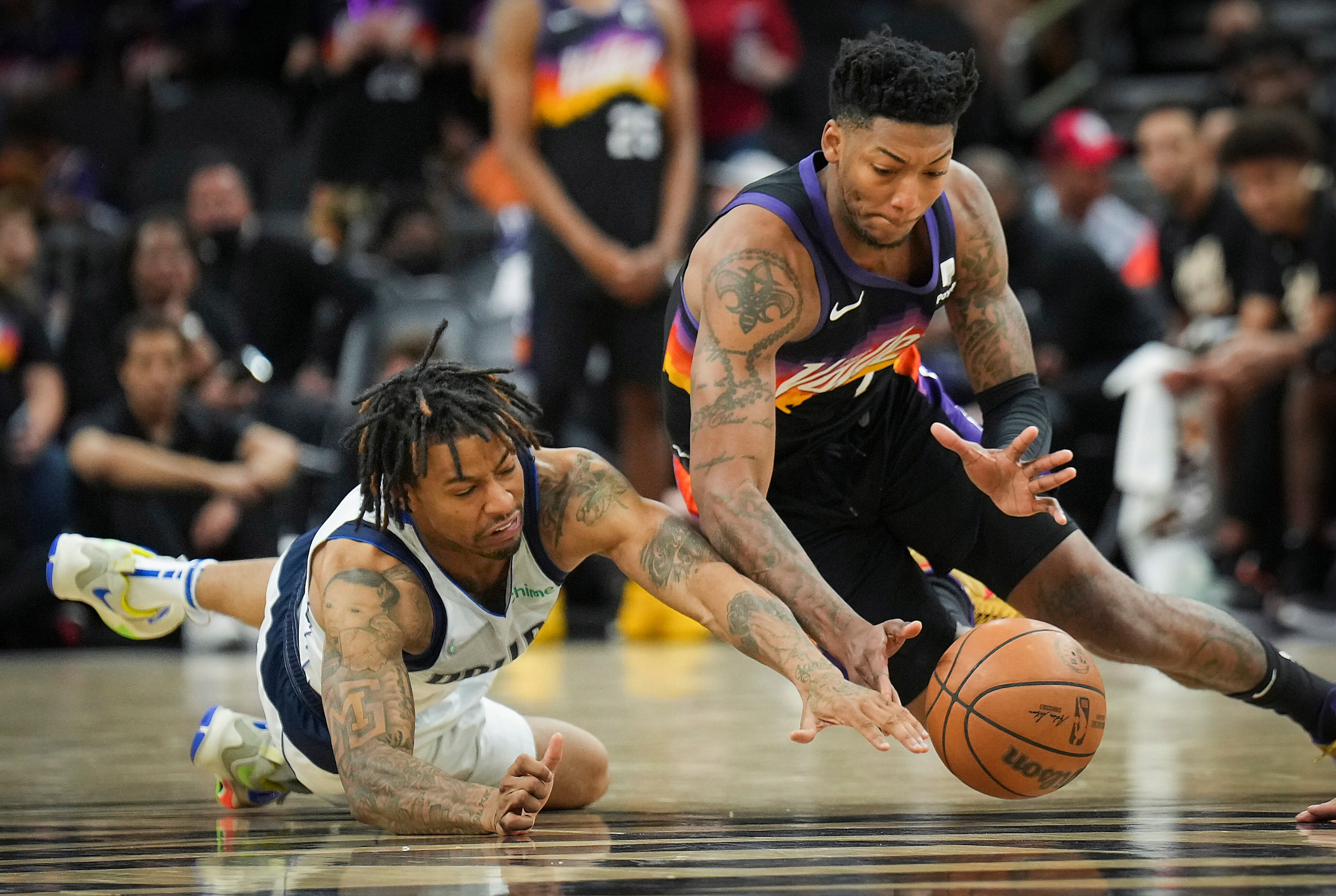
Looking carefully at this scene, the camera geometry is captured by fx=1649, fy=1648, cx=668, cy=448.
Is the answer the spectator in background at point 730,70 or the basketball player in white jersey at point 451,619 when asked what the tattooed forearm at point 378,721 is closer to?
the basketball player in white jersey at point 451,619

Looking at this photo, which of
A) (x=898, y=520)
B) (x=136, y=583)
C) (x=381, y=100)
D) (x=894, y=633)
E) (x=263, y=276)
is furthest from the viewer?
(x=381, y=100)

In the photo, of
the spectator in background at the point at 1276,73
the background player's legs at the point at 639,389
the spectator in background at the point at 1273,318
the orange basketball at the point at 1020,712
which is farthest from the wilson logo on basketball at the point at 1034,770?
the spectator in background at the point at 1276,73

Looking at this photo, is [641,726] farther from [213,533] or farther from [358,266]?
[358,266]

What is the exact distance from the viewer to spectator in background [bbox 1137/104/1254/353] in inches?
319

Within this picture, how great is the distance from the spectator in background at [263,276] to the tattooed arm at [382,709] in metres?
5.86

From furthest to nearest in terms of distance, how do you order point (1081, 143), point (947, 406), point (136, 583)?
1. point (1081, 143)
2. point (136, 583)
3. point (947, 406)

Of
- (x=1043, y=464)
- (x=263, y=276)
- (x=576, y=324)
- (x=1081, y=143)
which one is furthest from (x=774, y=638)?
(x=1081, y=143)

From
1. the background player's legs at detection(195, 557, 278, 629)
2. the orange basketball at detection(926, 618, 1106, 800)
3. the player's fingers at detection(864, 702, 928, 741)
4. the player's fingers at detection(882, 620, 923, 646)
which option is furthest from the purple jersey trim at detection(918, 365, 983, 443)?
the background player's legs at detection(195, 557, 278, 629)

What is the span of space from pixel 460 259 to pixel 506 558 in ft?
22.2

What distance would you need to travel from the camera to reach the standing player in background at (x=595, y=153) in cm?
730

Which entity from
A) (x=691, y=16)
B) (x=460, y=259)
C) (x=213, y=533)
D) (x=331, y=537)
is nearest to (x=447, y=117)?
(x=460, y=259)

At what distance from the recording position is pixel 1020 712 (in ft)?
10.4

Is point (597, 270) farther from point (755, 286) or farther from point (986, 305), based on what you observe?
point (755, 286)

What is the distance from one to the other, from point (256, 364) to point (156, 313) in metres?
0.64
